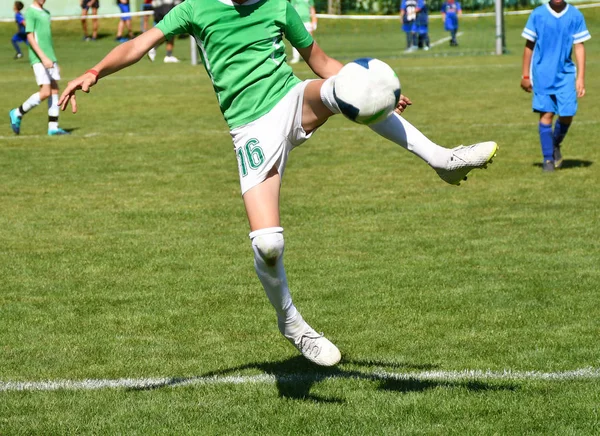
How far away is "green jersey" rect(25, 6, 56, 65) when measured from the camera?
57.1 feet

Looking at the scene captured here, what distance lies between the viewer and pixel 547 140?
42.7ft

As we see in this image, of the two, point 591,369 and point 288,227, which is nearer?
point 591,369

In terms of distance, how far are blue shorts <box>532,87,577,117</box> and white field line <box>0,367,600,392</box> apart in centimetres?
757

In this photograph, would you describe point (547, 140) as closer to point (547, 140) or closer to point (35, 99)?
point (547, 140)

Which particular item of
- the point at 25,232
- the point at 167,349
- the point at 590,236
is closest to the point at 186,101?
the point at 25,232

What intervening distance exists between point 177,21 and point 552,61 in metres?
7.87

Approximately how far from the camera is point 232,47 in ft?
19.0

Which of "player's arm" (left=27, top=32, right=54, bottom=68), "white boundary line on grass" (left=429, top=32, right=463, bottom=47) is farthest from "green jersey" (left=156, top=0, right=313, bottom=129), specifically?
"white boundary line on grass" (left=429, top=32, right=463, bottom=47)

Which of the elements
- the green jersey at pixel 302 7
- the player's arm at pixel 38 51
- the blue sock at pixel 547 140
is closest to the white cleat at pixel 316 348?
the blue sock at pixel 547 140

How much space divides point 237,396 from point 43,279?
331 centimetres

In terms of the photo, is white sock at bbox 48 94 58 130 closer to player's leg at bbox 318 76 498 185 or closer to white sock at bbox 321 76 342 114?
player's leg at bbox 318 76 498 185

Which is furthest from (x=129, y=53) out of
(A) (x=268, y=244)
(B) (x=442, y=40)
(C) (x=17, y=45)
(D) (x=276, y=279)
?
(B) (x=442, y=40)

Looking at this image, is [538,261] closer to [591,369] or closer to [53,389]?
[591,369]

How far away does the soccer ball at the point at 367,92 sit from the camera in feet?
16.9
